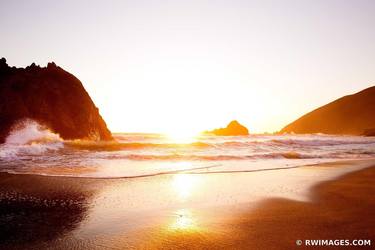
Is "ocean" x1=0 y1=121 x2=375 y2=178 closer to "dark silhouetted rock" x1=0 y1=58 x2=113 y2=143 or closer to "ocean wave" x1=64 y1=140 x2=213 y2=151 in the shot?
"ocean wave" x1=64 y1=140 x2=213 y2=151

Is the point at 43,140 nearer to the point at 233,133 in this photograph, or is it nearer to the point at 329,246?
the point at 329,246

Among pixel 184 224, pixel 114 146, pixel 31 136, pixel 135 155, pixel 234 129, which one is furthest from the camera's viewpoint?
pixel 234 129

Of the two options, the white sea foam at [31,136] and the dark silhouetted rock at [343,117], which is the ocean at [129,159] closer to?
the white sea foam at [31,136]

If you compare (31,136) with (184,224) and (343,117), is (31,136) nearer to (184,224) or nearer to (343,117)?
(184,224)

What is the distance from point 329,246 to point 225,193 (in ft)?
10.5

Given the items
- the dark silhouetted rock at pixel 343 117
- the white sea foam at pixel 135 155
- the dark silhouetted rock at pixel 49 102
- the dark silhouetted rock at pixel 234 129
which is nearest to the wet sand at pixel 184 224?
the white sea foam at pixel 135 155

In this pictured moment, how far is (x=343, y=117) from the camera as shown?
343ft

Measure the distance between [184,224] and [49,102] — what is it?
3056 cm

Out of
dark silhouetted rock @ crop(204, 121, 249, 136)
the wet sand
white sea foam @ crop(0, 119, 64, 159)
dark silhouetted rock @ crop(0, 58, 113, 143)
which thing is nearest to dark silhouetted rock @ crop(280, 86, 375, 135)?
dark silhouetted rock @ crop(204, 121, 249, 136)

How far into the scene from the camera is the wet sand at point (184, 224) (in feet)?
11.0

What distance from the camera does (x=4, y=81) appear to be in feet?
91.2

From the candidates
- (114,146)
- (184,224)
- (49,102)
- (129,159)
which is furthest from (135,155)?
(49,102)

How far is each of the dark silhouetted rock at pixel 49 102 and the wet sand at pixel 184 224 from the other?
72.4 feet

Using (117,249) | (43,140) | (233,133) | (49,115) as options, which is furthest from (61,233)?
(233,133)
